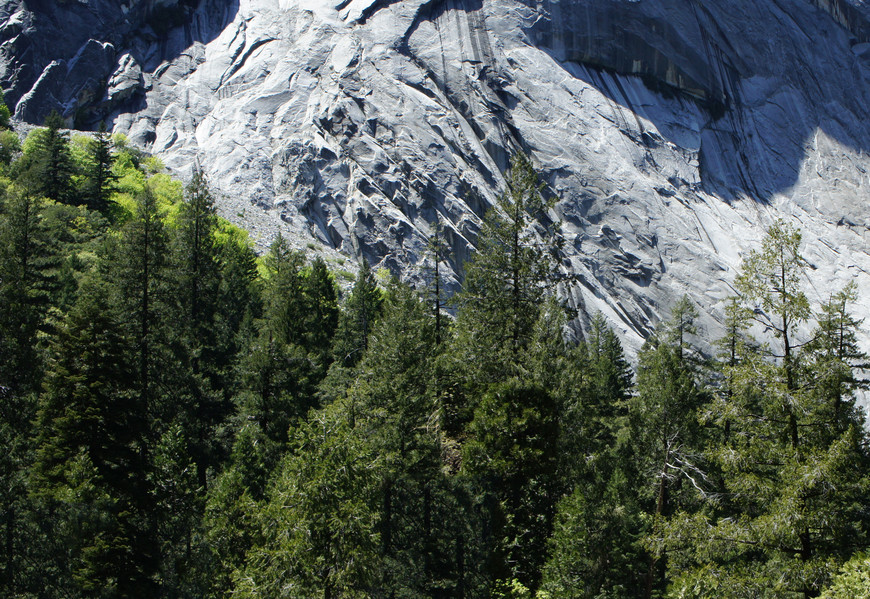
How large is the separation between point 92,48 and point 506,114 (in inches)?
2425

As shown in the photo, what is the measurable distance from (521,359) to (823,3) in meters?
107

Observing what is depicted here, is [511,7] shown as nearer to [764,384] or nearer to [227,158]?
[227,158]

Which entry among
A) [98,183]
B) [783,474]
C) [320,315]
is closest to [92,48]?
[98,183]

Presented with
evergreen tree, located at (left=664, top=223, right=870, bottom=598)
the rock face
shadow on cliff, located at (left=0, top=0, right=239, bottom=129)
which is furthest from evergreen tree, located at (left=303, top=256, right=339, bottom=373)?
shadow on cliff, located at (left=0, top=0, right=239, bottom=129)

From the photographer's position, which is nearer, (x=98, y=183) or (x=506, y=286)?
(x=506, y=286)

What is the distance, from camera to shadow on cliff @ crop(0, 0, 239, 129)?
94.7 metres

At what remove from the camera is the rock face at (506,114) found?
77.6 meters


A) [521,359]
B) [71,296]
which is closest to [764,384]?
[521,359]

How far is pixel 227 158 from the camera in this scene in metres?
82.3

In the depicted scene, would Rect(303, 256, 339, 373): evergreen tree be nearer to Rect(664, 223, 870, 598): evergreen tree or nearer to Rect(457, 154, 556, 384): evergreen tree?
Rect(457, 154, 556, 384): evergreen tree

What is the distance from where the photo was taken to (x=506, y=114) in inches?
3327

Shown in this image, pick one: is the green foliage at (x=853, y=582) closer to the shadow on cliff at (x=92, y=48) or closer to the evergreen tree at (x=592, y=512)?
the evergreen tree at (x=592, y=512)

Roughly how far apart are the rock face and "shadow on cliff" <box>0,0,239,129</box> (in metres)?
0.27

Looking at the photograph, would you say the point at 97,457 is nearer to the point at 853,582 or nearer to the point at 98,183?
the point at 853,582
